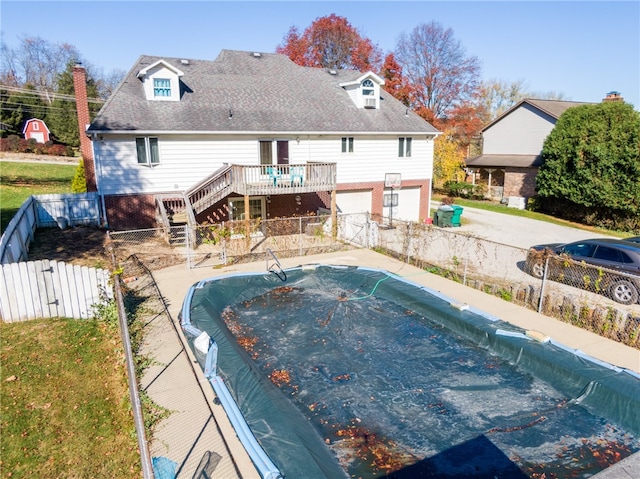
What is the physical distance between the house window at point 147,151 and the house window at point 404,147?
1314 centimetres

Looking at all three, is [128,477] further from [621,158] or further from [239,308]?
[621,158]

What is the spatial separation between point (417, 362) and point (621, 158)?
2164 centimetres

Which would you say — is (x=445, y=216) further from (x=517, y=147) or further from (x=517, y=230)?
(x=517, y=147)

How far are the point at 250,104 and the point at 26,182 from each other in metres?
20.3

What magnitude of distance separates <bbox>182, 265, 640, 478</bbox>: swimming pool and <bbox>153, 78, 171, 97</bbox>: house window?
12126 millimetres

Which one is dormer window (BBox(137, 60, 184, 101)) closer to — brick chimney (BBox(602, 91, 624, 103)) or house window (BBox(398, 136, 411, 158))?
house window (BBox(398, 136, 411, 158))

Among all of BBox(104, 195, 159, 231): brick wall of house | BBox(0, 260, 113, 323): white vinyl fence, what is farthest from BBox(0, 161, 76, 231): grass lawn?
BBox(0, 260, 113, 323): white vinyl fence

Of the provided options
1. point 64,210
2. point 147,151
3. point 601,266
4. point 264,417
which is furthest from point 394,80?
point 264,417

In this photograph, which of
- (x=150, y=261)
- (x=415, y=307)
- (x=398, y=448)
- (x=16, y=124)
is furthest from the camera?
(x=16, y=124)

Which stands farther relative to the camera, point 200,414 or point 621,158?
point 621,158

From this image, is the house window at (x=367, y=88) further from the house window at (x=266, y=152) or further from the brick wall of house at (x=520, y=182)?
the brick wall of house at (x=520, y=182)

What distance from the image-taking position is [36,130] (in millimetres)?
52062

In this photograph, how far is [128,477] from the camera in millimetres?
5934

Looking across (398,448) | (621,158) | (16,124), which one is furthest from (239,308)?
(16,124)
